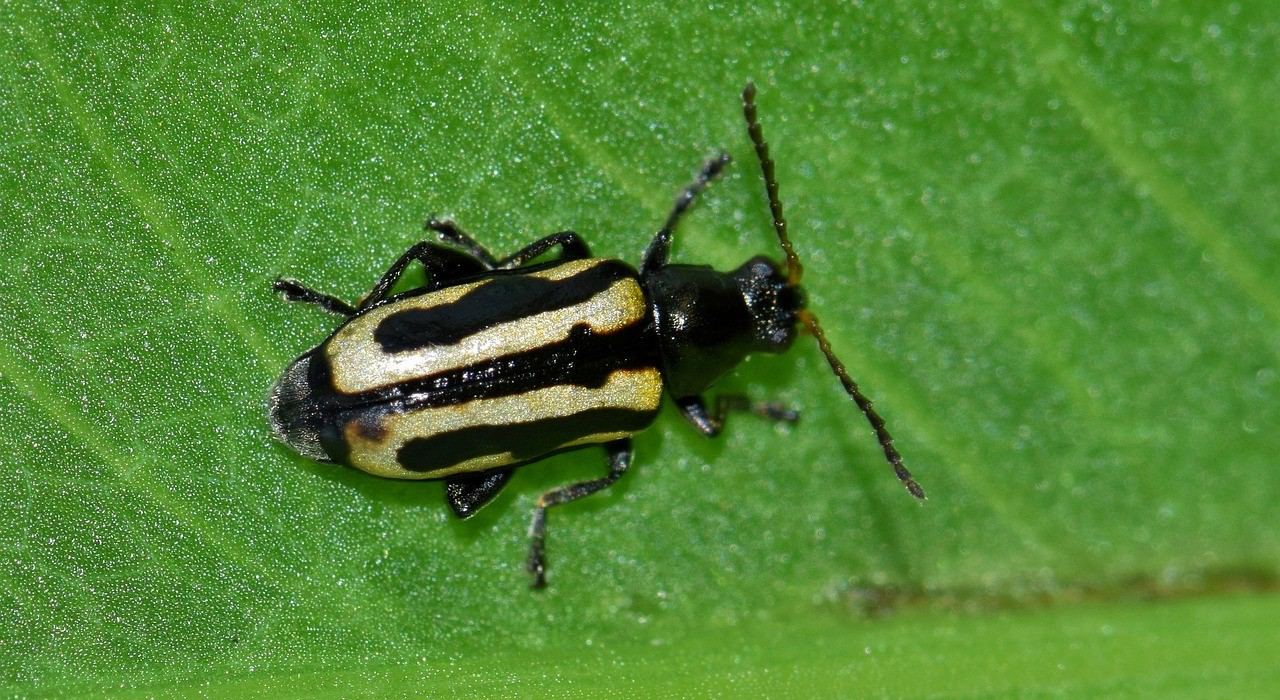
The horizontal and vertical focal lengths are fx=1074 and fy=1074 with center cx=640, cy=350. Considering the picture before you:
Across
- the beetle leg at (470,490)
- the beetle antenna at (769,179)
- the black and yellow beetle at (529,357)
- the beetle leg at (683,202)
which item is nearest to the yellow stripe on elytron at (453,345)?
the black and yellow beetle at (529,357)

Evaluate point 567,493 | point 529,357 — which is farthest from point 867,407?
point 529,357

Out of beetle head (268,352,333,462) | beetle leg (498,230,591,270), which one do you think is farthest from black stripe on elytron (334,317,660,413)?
beetle leg (498,230,591,270)

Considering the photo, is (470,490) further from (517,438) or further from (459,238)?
(459,238)

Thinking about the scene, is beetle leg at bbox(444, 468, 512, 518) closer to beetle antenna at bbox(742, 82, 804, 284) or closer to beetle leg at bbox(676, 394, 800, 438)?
beetle leg at bbox(676, 394, 800, 438)

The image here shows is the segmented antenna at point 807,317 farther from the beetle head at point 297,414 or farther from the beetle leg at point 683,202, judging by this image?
the beetle head at point 297,414

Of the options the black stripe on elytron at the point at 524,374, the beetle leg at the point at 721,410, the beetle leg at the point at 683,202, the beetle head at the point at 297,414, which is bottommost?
the beetle leg at the point at 721,410

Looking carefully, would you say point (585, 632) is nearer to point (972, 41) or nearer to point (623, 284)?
point (623, 284)

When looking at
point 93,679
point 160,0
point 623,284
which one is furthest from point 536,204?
point 93,679
